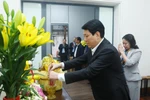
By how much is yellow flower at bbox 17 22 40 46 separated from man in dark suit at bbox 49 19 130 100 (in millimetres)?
644

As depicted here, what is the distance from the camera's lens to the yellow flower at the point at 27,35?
2.33 feet

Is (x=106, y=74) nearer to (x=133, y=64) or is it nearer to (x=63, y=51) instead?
(x=133, y=64)

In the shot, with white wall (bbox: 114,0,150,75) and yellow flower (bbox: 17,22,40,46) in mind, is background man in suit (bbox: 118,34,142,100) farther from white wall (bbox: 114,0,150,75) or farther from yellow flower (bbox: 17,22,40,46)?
yellow flower (bbox: 17,22,40,46)

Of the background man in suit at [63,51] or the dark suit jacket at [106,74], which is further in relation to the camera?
the background man in suit at [63,51]

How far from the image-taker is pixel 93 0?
3.25 meters

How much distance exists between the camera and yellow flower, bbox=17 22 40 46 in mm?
711

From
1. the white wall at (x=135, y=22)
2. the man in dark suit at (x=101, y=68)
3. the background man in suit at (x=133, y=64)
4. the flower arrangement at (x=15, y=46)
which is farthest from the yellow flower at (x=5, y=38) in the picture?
the white wall at (x=135, y=22)

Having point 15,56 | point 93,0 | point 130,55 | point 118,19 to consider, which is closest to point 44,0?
point 93,0

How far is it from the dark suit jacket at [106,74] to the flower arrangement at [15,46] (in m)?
0.61

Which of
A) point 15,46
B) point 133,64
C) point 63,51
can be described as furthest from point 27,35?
point 63,51

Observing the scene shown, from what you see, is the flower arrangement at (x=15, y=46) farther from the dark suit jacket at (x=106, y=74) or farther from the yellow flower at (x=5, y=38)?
the dark suit jacket at (x=106, y=74)

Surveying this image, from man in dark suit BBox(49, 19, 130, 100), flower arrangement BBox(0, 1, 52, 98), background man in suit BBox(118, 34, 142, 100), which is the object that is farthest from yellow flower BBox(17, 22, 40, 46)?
background man in suit BBox(118, 34, 142, 100)

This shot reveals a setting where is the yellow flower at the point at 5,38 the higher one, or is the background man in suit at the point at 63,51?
the yellow flower at the point at 5,38

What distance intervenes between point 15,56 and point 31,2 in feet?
8.40
